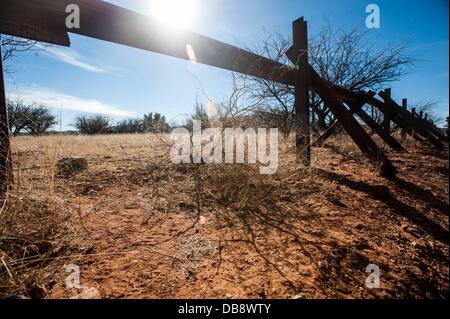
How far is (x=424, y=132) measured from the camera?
17.7 ft

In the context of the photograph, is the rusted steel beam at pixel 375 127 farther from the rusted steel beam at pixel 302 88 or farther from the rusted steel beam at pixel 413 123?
the rusted steel beam at pixel 302 88

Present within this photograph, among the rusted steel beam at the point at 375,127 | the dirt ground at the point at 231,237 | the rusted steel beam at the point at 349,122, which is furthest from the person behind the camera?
the rusted steel beam at the point at 375,127

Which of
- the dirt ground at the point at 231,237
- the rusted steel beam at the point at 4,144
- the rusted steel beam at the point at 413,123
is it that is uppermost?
the rusted steel beam at the point at 413,123

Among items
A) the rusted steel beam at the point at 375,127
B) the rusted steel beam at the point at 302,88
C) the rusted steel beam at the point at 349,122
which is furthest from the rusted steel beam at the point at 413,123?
the rusted steel beam at the point at 302,88

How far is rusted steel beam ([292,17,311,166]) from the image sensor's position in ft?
11.3

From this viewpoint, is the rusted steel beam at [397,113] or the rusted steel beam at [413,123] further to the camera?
the rusted steel beam at [413,123]

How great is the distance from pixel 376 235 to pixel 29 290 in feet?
6.65

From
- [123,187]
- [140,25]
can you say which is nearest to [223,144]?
[123,187]

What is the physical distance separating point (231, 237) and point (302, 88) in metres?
2.56

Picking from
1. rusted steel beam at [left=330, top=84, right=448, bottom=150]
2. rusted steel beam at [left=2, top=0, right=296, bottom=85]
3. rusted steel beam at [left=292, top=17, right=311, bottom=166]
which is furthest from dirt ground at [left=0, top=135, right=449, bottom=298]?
rusted steel beam at [left=330, top=84, right=448, bottom=150]

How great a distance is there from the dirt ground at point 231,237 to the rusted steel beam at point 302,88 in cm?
73

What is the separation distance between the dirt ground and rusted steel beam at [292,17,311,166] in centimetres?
73

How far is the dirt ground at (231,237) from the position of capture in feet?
4.07

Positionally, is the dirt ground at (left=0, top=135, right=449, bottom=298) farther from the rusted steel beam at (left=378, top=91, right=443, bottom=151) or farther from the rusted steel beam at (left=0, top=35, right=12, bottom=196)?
the rusted steel beam at (left=378, top=91, right=443, bottom=151)
